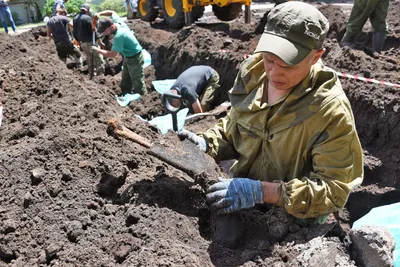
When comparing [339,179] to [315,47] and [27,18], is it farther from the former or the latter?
[27,18]

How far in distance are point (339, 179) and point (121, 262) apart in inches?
48.3

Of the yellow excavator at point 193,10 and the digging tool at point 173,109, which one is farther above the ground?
the digging tool at point 173,109

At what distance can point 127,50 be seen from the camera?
7844mm

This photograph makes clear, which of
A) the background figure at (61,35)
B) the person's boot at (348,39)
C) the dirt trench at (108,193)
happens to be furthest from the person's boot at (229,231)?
the background figure at (61,35)

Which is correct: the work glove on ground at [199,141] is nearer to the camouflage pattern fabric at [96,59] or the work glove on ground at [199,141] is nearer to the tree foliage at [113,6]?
the camouflage pattern fabric at [96,59]

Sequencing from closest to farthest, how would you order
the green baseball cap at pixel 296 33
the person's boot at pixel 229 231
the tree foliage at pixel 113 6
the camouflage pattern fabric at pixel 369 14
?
the green baseball cap at pixel 296 33
the person's boot at pixel 229 231
the camouflage pattern fabric at pixel 369 14
the tree foliage at pixel 113 6

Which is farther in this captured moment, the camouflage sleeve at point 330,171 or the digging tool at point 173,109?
the digging tool at point 173,109

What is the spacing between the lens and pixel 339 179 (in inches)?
78.7

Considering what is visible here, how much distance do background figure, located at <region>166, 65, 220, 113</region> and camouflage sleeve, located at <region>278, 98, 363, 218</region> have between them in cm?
437

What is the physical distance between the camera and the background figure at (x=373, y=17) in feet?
25.1

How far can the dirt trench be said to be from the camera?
2.24 metres

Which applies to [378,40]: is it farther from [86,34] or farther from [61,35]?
[61,35]

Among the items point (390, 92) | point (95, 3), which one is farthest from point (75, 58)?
point (95, 3)

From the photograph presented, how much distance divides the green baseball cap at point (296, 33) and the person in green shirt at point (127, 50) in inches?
244
